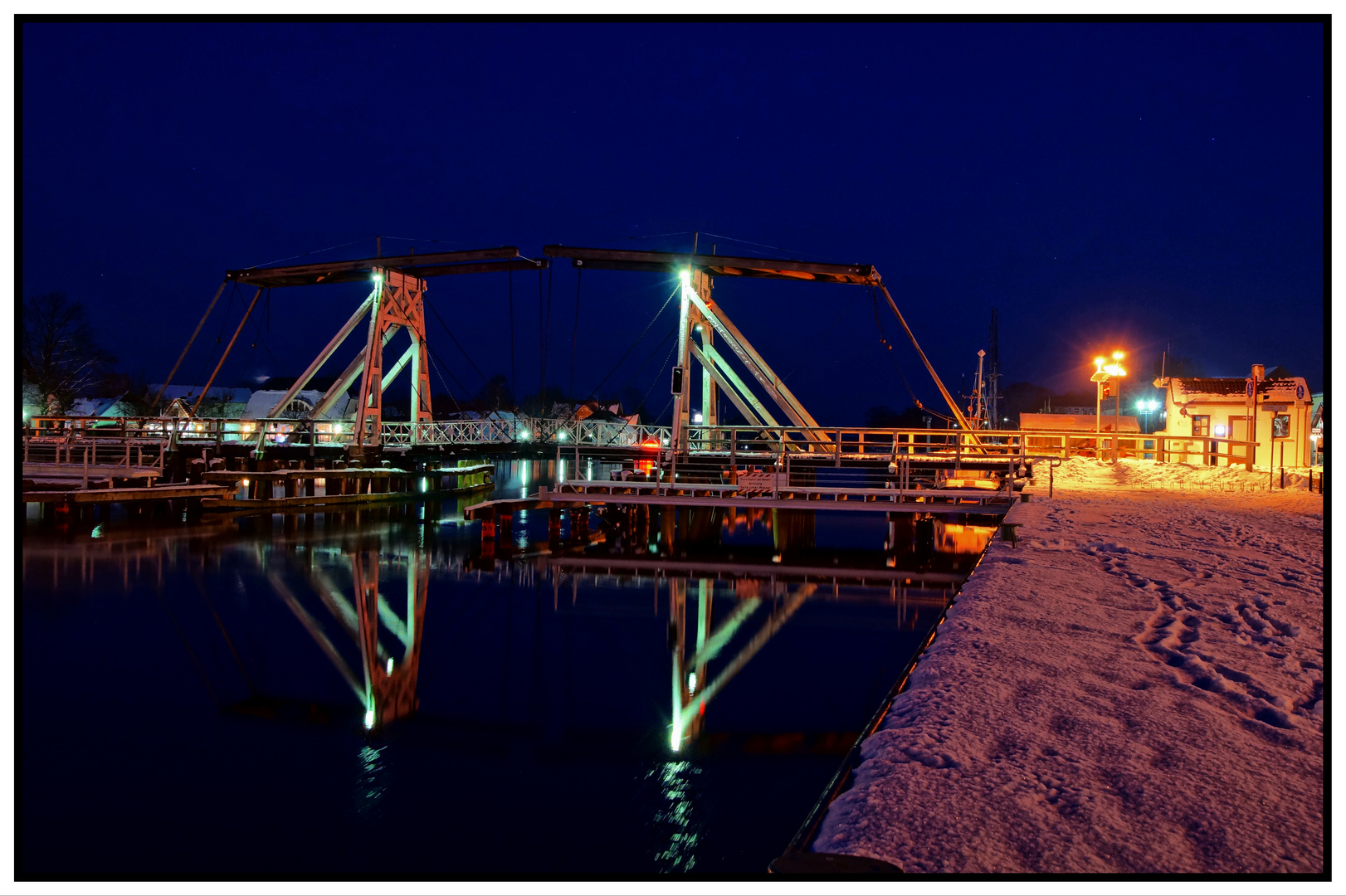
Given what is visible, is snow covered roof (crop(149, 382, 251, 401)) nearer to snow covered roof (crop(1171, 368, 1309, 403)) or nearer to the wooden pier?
the wooden pier

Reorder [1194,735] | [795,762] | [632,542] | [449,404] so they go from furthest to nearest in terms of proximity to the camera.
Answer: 1. [449,404]
2. [632,542]
3. [795,762]
4. [1194,735]

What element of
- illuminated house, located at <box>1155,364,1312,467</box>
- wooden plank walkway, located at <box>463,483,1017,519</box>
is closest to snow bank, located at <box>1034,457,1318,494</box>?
illuminated house, located at <box>1155,364,1312,467</box>

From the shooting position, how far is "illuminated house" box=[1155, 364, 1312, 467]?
27.4 meters

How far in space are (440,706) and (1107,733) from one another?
604cm

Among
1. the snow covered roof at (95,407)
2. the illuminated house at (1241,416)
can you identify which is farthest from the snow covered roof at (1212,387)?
the snow covered roof at (95,407)

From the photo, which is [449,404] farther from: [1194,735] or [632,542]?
[1194,735]

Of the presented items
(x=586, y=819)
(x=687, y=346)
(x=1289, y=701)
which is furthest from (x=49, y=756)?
(x=687, y=346)

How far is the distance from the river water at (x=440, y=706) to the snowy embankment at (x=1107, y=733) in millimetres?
1391

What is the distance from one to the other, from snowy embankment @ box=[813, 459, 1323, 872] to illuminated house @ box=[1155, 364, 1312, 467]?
20854 mm

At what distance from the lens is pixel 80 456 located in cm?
2919

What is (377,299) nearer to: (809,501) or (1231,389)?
(809,501)

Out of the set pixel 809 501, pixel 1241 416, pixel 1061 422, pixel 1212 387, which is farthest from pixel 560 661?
pixel 1061 422

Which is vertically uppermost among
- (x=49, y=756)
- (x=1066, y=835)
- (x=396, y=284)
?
(x=396, y=284)

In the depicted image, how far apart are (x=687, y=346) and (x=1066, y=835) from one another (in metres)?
18.2
